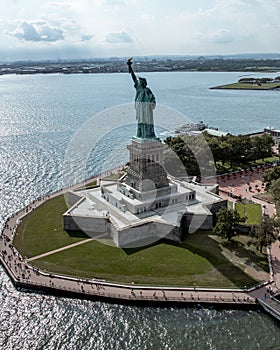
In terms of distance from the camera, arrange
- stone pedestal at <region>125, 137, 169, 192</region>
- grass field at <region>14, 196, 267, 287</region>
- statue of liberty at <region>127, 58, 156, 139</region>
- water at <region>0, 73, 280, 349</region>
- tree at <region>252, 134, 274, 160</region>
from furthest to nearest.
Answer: tree at <region>252, 134, 274, 160</region> < stone pedestal at <region>125, 137, 169, 192</region> < statue of liberty at <region>127, 58, 156, 139</region> < grass field at <region>14, 196, 267, 287</region> < water at <region>0, 73, 280, 349</region>

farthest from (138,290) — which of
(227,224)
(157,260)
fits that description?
(227,224)

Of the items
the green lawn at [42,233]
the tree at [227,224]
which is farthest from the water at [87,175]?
the tree at [227,224]

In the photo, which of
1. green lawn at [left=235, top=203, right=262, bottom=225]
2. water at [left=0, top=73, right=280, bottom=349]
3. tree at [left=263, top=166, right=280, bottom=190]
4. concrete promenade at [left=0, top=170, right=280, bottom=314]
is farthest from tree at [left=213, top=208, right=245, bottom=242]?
tree at [left=263, top=166, right=280, bottom=190]

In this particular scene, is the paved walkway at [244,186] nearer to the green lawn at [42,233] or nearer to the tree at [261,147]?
the tree at [261,147]

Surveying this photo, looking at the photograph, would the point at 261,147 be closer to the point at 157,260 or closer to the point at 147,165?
the point at 147,165

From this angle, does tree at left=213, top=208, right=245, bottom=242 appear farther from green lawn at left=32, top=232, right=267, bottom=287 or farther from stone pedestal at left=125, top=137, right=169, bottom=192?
stone pedestal at left=125, top=137, right=169, bottom=192

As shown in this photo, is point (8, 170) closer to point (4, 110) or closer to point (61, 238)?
point (61, 238)

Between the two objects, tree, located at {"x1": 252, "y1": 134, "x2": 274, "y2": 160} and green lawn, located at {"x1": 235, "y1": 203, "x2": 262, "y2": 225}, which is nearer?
green lawn, located at {"x1": 235, "y1": 203, "x2": 262, "y2": 225}

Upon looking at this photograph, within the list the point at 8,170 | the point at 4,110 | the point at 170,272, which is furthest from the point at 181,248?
the point at 4,110
